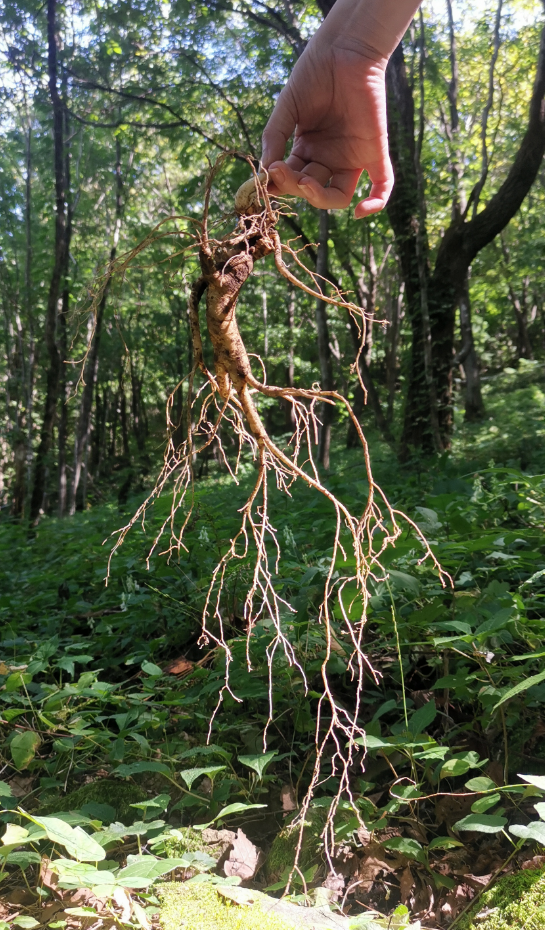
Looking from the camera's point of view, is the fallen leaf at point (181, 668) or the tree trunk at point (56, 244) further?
the tree trunk at point (56, 244)

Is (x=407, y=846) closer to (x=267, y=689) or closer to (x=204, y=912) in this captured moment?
(x=204, y=912)

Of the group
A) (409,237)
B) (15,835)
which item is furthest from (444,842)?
(409,237)

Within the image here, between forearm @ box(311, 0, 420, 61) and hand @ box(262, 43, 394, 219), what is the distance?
0.06ft

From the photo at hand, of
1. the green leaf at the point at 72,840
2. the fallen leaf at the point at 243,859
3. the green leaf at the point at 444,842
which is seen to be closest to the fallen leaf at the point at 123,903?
the green leaf at the point at 72,840

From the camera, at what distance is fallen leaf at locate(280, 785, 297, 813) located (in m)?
1.79

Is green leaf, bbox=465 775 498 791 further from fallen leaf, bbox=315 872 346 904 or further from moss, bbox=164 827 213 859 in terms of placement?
moss, bbox=164 827 213 859

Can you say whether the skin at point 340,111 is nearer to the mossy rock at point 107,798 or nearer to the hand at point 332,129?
the hand at point 332,129

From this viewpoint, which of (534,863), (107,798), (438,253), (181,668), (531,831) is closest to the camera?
(531,831)

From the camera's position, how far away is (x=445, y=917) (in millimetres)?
1388

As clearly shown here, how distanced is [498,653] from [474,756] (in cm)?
37

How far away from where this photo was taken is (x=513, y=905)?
126 cm

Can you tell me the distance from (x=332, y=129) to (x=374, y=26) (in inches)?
11.4

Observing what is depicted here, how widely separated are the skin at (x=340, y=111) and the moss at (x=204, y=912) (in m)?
1.88

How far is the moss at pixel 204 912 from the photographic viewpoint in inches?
49.6
